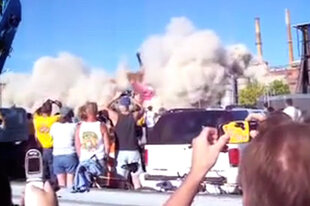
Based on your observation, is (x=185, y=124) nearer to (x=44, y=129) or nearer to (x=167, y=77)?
(x=44, y=129)

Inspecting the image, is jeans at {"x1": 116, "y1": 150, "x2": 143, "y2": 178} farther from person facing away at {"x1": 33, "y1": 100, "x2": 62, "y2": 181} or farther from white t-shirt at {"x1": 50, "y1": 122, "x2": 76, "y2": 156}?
person facing away at {"x1": 33, "y1": 100, "x2": 62, "y2": 181}

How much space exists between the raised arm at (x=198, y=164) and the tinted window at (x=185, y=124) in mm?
7560

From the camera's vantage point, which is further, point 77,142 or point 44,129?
point 44,129

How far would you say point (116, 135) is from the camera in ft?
35.1

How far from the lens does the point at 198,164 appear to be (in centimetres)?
245

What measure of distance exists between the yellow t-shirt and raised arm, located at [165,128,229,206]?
9.14 m

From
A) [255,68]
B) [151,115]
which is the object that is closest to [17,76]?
[255,68]

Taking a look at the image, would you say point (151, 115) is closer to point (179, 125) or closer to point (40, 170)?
point (179, 125)

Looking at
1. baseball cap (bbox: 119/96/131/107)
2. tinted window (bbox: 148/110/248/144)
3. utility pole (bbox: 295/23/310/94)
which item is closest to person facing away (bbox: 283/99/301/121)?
tinted window (bbox: 148/110/248/144)

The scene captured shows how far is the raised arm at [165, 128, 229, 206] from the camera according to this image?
2.42 meters

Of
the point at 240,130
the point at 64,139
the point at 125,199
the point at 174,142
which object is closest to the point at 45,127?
the point at 64,139

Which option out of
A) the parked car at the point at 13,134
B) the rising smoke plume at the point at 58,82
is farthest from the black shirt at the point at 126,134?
the rising smoke plume at the point at 58,82

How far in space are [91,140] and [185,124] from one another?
4.64 ft

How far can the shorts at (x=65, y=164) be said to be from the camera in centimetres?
1030
